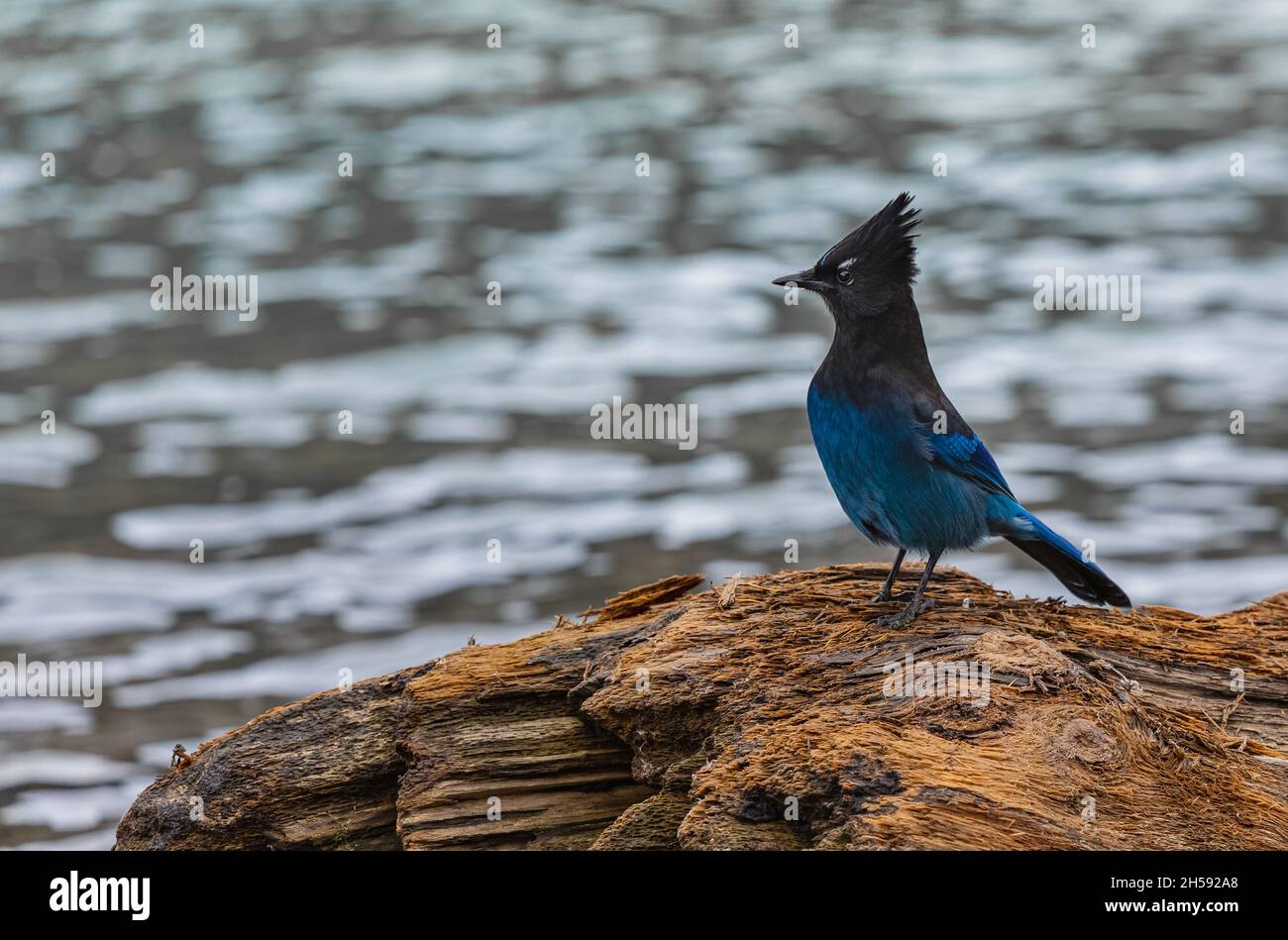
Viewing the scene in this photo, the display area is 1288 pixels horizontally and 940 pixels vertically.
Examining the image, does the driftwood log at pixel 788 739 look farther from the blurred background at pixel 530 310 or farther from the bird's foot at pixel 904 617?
the blurred background at pixel 530 310

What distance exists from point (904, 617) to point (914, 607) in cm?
8

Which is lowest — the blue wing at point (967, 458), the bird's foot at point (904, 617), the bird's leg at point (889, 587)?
the bird's foot at point (904, 617)

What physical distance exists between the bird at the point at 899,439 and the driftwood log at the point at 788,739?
8.3 inches

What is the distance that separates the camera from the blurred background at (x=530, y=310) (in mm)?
11031

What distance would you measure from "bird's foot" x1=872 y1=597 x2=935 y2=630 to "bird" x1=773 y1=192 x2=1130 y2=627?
17 mm

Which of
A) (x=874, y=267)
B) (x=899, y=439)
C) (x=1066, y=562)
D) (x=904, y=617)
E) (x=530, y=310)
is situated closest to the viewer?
(x=904, y=617)

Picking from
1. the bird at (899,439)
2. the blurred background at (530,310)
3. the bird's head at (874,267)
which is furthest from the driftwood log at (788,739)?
the blurred background at (530,310)

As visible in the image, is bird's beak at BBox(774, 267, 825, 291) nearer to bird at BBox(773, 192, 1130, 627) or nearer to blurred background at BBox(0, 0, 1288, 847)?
bird at BBox(773, 192, 1130, 627)

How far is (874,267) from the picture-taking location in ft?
20.9

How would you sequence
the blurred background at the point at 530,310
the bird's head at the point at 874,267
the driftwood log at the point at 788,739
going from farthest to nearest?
the blurred background at the point at 530,310 → the bird's head at the point at 874,267 → the driftwood log at the point at 788,739

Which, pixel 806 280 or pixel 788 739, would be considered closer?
pixel 788 739

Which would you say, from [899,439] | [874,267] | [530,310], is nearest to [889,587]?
[899,439]

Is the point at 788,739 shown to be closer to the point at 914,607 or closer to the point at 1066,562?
the point at 914,607

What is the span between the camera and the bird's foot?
18.9 feet
